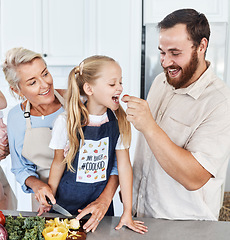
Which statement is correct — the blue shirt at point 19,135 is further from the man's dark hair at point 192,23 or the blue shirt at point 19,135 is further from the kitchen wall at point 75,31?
the kitchen wall at point 75,31

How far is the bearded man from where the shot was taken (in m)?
1.19

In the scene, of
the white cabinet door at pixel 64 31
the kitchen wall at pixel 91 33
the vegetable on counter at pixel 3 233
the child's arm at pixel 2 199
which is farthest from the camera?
the white cabinet door at pixel 64 31

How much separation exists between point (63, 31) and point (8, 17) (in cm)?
48

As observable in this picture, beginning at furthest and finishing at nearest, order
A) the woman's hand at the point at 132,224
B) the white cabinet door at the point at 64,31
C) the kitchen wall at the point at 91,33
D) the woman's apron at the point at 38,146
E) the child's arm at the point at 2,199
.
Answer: the white cabinet door at the point at 64,31 → the kitchen wall at the point at 91,33 → the child's arm at the point at 2,199 → the woman's apron at the point at 38,146 → the woman's hand at the point at 132,224

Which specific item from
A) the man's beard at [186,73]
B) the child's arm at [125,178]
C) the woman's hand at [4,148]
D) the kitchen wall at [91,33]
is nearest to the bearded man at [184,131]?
the man's beard at [186,73]

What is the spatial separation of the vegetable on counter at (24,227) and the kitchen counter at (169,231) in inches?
6.3

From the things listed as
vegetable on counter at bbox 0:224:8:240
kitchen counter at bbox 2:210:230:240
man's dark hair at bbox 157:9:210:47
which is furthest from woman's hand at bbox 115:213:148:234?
man's dark hair at bbox 157:9:210:47

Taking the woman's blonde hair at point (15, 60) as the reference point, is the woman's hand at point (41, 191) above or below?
below

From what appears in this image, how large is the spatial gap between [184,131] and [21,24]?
2.01m

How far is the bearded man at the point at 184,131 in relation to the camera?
3.91 feet

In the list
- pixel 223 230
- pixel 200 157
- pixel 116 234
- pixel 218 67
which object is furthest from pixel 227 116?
pixel 218 67

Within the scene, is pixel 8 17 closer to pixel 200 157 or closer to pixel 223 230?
pixel 200 157

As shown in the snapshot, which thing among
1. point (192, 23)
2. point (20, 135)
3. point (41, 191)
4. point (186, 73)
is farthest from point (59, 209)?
point (192, 23)

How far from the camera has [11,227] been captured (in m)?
1.07
